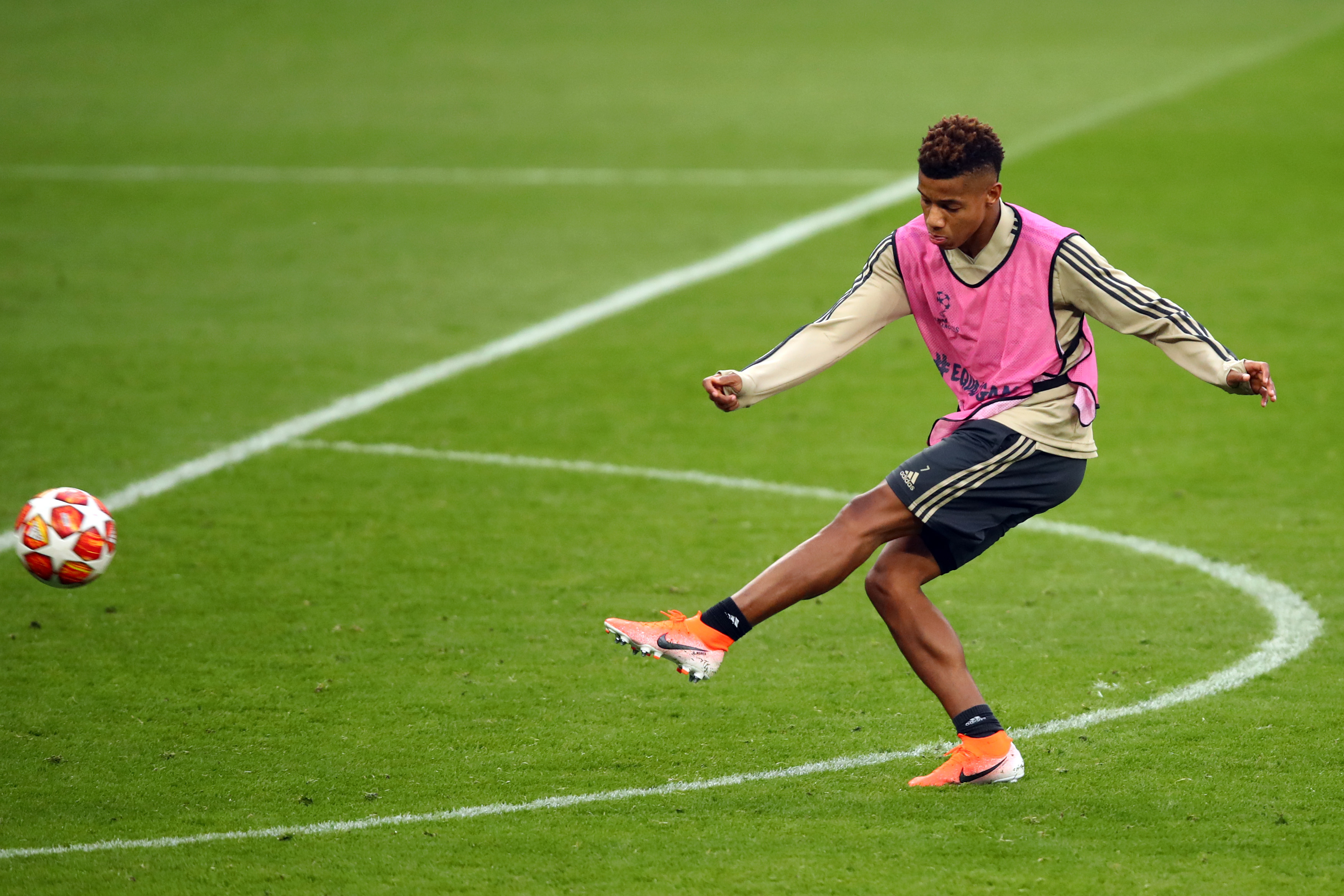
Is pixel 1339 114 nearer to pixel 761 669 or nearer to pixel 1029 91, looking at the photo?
pixel 1029 91

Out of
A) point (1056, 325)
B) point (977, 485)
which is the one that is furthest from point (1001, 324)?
point (977, 485)

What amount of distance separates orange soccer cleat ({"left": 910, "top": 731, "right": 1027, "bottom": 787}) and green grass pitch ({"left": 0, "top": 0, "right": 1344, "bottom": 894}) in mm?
56

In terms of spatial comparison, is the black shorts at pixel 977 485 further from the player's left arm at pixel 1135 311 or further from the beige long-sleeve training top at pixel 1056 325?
the player's left arm at pixel 1135 311

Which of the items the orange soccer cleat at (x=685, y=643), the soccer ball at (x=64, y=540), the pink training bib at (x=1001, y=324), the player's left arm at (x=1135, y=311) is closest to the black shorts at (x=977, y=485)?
the pink training bib at (x=1001, y=324)

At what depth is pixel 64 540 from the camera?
21.0ft

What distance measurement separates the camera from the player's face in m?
5.15

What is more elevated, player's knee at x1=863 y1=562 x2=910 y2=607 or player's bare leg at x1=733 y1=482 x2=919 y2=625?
player's bare leg at x1=733 y1=482 x2=919 y2=625

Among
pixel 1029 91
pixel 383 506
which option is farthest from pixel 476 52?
pixel 383 506

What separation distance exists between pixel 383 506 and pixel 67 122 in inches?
541

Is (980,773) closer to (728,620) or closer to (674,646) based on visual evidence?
(728,620)

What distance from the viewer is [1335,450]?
30.8ft

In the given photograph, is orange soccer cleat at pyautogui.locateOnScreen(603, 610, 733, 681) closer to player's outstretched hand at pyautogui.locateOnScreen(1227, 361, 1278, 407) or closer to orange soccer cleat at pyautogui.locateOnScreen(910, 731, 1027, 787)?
orange soccer cleat at pyautogui.locateOnScreen(910, 731, 1027, 787)

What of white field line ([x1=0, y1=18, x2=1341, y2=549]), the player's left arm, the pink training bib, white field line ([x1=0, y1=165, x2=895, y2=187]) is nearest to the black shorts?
the pink training bib

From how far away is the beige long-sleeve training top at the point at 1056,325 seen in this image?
17.0ft
